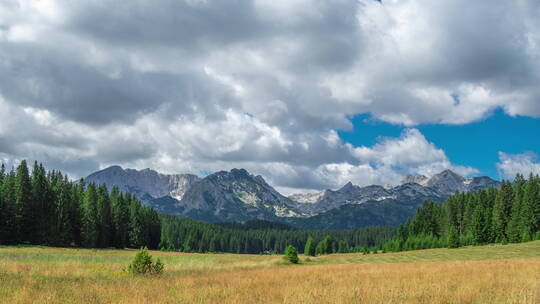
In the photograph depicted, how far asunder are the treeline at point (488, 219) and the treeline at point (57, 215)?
7436 centimetres

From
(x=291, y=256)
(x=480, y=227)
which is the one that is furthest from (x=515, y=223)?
(x=291, y=256)

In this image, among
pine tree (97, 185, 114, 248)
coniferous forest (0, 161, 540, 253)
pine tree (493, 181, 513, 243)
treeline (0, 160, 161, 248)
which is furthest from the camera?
pine tree (97, 185, 114, 248)

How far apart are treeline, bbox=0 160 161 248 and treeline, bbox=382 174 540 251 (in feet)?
244

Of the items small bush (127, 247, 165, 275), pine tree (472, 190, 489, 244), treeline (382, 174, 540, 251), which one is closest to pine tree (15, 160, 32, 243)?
small bush (127, 247, 165, 275)

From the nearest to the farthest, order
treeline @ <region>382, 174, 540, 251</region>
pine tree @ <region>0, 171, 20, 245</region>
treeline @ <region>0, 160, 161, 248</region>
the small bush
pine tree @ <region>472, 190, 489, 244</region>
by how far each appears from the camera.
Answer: the small bush → pine tree @ <region>0, 171, 20, 245</region> → treeline @ <region>0, 160, 161, 248</region> → treeline @ <region>382, 174, 540, 251</region> → pine tree @ <region>472, 190, 489, 244</region>

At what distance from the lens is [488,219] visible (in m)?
89.4

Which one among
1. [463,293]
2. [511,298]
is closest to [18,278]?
[463,293]

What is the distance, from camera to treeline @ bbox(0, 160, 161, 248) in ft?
225

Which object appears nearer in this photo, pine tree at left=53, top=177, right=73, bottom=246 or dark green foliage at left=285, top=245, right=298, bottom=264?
dark green foliage at left=285, top=245, right=298, bottom=264

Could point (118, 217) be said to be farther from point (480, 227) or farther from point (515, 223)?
point (515, 223)

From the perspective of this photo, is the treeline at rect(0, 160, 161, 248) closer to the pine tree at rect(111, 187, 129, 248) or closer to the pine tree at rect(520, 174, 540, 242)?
the pine tree at rect(111, 187, 129, 248)

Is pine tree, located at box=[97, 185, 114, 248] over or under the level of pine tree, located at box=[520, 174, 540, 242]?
under

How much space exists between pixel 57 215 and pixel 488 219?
308 feet

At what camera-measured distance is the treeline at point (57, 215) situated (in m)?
68.5
